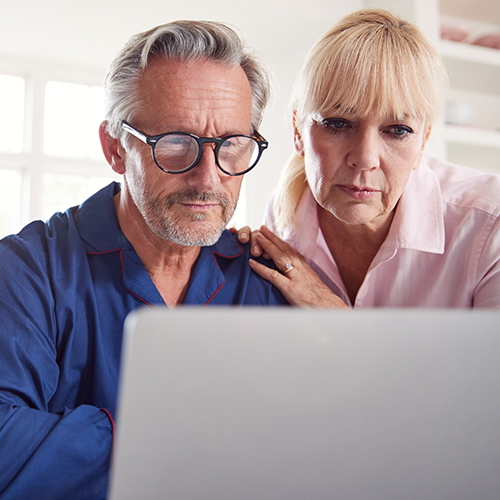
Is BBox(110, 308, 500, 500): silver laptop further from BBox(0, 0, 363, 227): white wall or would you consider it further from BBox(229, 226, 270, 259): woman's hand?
BBox(0, 0, 363, 227): white wall

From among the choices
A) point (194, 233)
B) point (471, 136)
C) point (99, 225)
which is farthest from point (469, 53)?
point (99, 225)

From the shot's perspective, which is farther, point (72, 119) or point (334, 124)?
point (72, 119)

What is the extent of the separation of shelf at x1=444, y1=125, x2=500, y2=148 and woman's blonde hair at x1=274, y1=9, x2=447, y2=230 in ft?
5.66

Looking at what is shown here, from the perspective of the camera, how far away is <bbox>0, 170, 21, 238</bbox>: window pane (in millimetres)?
3486

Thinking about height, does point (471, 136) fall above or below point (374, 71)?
below

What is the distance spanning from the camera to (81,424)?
30.8 inches

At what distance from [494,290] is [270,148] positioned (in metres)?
2.34

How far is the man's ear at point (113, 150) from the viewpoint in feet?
4.20

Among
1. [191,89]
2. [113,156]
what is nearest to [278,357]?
[191,89]

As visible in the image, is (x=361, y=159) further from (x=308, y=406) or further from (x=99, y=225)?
(x=308, y=406)

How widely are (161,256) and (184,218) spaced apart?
0.46ft

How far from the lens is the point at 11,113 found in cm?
361

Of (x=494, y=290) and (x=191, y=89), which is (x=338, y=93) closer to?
(x=191, y=89)

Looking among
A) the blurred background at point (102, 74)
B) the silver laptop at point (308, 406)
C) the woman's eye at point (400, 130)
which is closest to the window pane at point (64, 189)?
the blurred background at point (102, 74)
